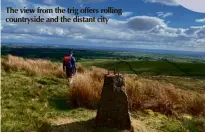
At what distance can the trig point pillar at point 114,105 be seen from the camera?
9.25 m

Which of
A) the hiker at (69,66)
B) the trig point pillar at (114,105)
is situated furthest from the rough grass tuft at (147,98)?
the hiker at (69,66)

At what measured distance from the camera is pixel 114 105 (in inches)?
367

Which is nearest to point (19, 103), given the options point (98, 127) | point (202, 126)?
point (98, 127)

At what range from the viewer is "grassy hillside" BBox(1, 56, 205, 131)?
9479mm

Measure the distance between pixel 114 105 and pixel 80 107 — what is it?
2734mm

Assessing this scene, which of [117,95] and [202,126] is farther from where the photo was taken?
[202,126]

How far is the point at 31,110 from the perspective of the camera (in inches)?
413

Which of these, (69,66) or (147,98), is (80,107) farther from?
(69,66)

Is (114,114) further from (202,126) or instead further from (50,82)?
(50,82)

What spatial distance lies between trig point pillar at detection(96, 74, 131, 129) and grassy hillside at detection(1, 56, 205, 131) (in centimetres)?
28

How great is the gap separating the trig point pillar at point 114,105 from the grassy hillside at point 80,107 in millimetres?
277

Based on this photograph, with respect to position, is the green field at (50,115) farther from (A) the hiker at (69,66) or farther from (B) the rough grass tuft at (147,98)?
(A) the hiker at (69,66)

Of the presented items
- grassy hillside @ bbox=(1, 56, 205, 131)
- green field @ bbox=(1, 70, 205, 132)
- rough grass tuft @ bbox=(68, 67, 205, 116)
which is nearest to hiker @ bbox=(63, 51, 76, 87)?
grassy hillside @ bbox=(1, 56, 205, 131)

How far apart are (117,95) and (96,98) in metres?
2.96
